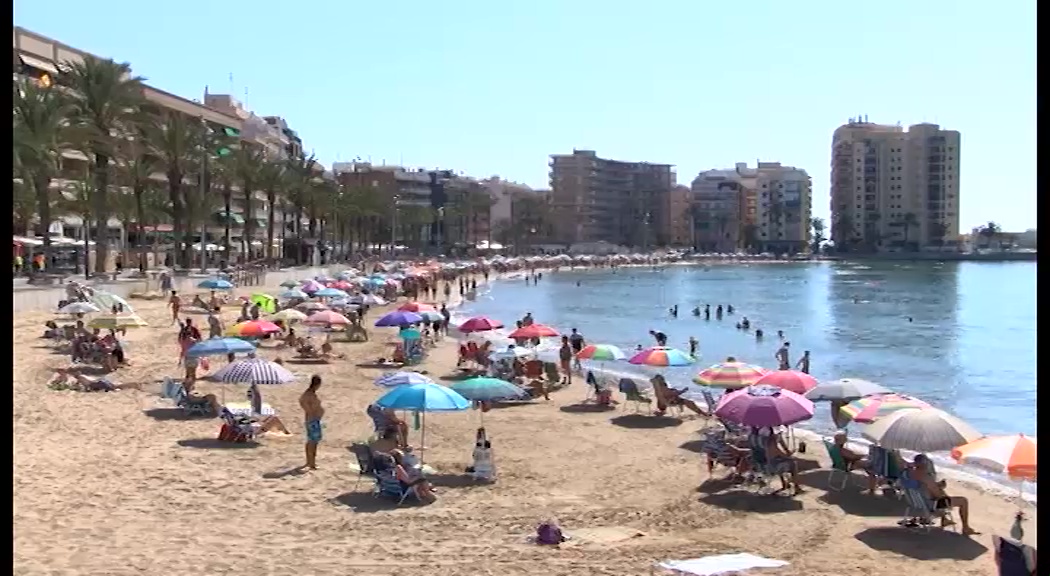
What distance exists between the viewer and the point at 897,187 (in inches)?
7426

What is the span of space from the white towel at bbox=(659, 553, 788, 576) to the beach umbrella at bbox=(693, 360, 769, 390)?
6.92 m

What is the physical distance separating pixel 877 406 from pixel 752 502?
2051mm

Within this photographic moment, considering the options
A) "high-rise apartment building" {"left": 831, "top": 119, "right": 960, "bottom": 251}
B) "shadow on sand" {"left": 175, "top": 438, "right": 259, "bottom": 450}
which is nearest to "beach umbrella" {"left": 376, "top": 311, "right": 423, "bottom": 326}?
"shadow on sand" {"left": 175, "top": 438, "right": 259, "bottom": 450}

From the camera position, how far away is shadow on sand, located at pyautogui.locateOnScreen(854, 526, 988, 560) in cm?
966

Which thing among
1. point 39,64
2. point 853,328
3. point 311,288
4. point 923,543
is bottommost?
point 853,328

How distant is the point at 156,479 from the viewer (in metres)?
11.3

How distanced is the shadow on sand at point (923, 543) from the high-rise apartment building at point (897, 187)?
18691 centimetres

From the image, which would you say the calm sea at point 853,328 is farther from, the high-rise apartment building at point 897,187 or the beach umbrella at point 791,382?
the high-rise apartment building at point 897,187

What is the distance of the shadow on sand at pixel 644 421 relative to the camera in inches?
655

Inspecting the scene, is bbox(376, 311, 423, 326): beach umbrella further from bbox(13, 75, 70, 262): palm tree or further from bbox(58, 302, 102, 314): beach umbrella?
bbox(13, 75, 70, 262): palm tree

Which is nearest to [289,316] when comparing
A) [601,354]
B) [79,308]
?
[79,308]

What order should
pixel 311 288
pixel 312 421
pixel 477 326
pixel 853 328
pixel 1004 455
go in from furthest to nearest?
pixel 853 328
pixel 311 288
pixel 477 326
pixel 312 421
pixel 1004 455

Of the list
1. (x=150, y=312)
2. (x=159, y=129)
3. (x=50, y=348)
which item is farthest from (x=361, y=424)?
(x=159, y=129)

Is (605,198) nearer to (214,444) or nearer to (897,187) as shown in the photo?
(897,187)
